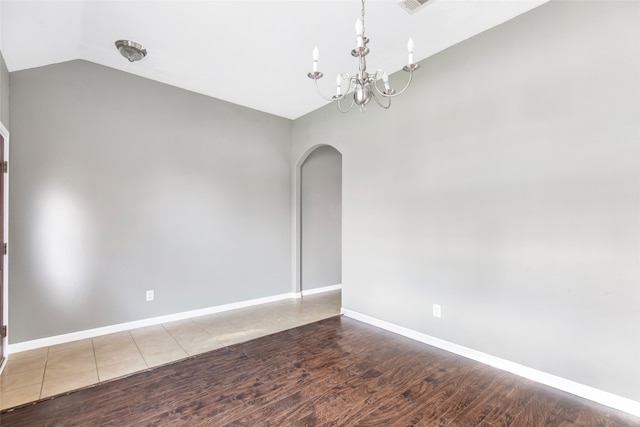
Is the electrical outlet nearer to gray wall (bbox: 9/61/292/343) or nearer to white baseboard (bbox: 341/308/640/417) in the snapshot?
white baseboard (bbox: 341/308/640/417)

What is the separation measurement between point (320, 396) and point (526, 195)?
2322mm

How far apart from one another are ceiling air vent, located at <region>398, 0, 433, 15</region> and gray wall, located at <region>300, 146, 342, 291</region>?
9.59ft

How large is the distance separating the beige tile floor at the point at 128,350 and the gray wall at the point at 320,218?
1.04m

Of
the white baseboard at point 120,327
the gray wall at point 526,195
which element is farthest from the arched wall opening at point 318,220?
the gray wall at point 526,195

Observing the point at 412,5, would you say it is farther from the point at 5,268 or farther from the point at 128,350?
the point at 5,268

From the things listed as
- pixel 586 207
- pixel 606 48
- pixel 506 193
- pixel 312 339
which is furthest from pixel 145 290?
pixel 606 48

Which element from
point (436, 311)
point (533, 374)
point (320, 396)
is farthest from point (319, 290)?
point (533, 374)

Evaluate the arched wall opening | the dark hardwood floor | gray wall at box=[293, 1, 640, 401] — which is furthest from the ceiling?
the dark hardwood floor

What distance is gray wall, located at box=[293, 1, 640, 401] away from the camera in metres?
2.08

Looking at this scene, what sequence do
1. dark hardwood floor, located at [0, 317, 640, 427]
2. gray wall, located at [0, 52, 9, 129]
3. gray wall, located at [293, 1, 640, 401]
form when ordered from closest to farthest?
dark hardwood floor, located at [0, 317, 640, 427] → gray wall, located at [293, 1, 640, 401] → gray wall, located at [0, 52, 9, 129]

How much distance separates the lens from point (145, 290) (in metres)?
3.64

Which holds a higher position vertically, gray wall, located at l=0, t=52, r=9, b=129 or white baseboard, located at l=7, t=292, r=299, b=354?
gray wall, located at l=0, t=52, r=9, b=129

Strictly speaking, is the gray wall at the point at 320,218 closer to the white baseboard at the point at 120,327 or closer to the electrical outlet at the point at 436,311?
the white baseboard at the point at 120,327

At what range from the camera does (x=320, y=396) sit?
2.23 metres
